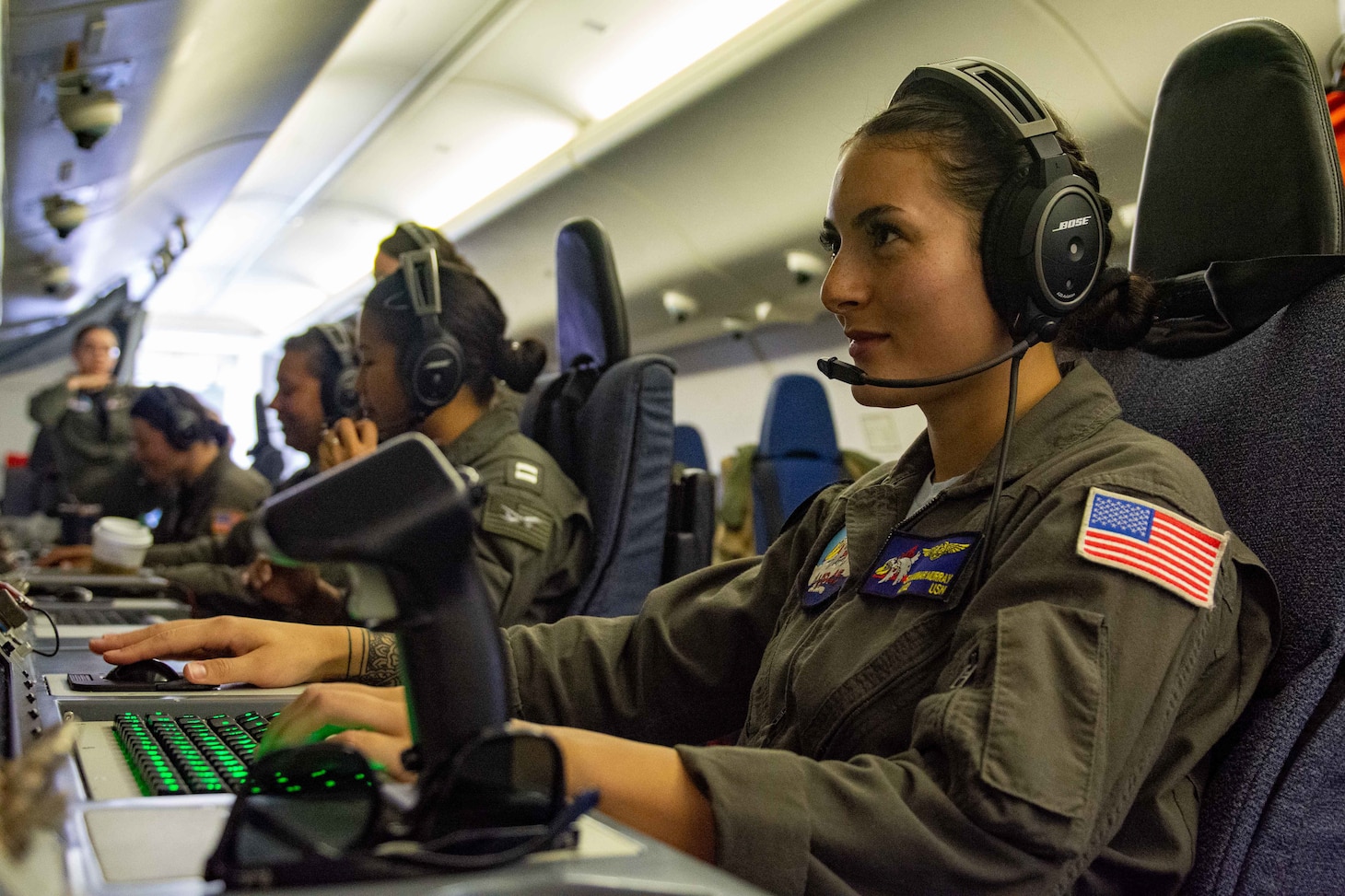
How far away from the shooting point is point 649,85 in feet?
16.3

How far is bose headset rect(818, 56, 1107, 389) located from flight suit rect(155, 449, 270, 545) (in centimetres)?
337

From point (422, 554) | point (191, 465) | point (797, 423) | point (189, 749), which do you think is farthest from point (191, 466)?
point (422, 554)

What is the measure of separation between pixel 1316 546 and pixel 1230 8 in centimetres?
248

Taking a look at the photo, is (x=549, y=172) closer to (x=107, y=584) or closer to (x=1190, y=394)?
(x=107, y=584)

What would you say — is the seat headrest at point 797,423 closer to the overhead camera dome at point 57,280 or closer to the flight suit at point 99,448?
the flight suit at point 99,448

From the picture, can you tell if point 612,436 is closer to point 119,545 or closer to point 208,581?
point 208,581

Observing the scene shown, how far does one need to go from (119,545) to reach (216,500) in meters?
1.11

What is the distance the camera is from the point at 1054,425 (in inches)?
39.1

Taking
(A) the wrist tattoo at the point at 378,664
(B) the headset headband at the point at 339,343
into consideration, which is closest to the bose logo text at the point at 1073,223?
(A) the wrist tattoo at the point at 378,664

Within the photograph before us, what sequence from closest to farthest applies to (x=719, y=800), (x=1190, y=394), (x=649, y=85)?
(x=719, y=800) → (x=1190, y=394) → (x=649, y=85)

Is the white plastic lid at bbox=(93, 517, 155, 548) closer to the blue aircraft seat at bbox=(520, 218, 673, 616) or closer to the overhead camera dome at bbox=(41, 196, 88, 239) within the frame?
the blue aircraft seat at bbox=(520, 218, 673, 616)

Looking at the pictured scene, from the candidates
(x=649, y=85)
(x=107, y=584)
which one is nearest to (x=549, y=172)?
(x=649, y=85)

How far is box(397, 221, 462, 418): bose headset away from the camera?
2055 mm

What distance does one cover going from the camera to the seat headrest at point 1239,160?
1.04 m
